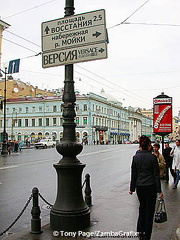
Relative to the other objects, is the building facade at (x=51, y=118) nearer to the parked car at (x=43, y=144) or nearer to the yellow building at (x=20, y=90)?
the yellow building at (x=20, y=90)

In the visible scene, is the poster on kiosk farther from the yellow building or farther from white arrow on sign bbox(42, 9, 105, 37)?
the yellow building

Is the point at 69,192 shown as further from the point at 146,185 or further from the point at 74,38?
the point at 74,38

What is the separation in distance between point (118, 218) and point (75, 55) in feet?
11.5

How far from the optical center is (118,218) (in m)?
6.54

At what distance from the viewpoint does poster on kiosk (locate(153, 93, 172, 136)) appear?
40.2 feet

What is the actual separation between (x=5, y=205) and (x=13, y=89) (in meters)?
76.1

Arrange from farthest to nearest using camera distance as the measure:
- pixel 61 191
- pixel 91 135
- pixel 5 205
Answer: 1. pixel 91 135
2. pixel 5 205
3. pixel 61 191

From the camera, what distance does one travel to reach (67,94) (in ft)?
19.2

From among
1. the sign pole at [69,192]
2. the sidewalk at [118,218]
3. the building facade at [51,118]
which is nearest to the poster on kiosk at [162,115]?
the sidewalk at [118,218]

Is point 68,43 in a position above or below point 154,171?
above

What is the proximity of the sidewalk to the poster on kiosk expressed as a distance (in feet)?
10.0


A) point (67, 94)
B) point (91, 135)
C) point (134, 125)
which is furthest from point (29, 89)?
point (67, 94)

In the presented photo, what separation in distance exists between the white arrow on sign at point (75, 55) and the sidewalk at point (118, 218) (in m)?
3.03

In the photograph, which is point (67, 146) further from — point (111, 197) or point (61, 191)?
point (111, 197)
